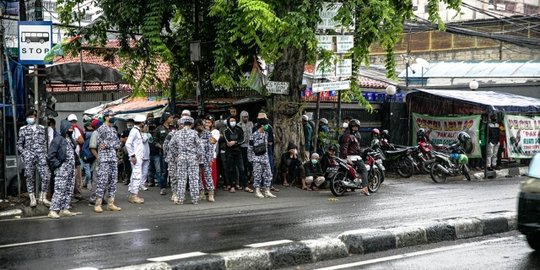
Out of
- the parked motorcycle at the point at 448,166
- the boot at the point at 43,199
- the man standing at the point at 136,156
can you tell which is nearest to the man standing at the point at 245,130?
the man standing at the point at 136,156

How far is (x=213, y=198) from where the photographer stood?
14742 millimetres

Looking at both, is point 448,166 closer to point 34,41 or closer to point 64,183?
point 64,183

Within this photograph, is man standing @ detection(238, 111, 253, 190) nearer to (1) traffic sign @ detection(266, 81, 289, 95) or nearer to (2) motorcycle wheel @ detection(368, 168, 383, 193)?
(1) traffic sign @ detection(266, 81, 289, 95)

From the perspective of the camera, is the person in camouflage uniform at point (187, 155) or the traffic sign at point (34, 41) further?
the person in camouflage uniform at point (187, 155)

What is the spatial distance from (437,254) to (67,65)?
43.8 ft

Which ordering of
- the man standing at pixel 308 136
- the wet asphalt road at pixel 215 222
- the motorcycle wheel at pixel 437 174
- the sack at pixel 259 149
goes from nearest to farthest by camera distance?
the wet asphalt road at pixel 215 222
the sack at pixel 259 149
the man standing at pixel 308 136
the motorcycle wheel at pixel 437 174

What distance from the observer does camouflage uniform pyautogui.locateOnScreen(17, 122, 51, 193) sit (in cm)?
1259

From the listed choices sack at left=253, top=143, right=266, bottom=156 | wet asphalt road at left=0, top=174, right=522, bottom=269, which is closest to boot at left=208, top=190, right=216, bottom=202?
wet asphalt road at left=0, top=174, right=522, bottom=269

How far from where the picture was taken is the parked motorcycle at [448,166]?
1939cm

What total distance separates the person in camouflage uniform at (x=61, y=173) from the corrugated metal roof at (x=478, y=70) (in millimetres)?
21544

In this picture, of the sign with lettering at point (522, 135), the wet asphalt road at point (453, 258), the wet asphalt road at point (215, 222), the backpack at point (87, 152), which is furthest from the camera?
the sign with lettering at point (522, 135)

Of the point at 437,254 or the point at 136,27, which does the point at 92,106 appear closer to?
the point at 136,27

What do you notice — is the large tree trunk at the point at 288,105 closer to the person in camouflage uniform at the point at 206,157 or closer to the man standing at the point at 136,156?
the person in camouflage uniform at the point at 206,157

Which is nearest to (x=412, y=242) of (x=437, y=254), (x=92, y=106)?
(x=437, y=254)
